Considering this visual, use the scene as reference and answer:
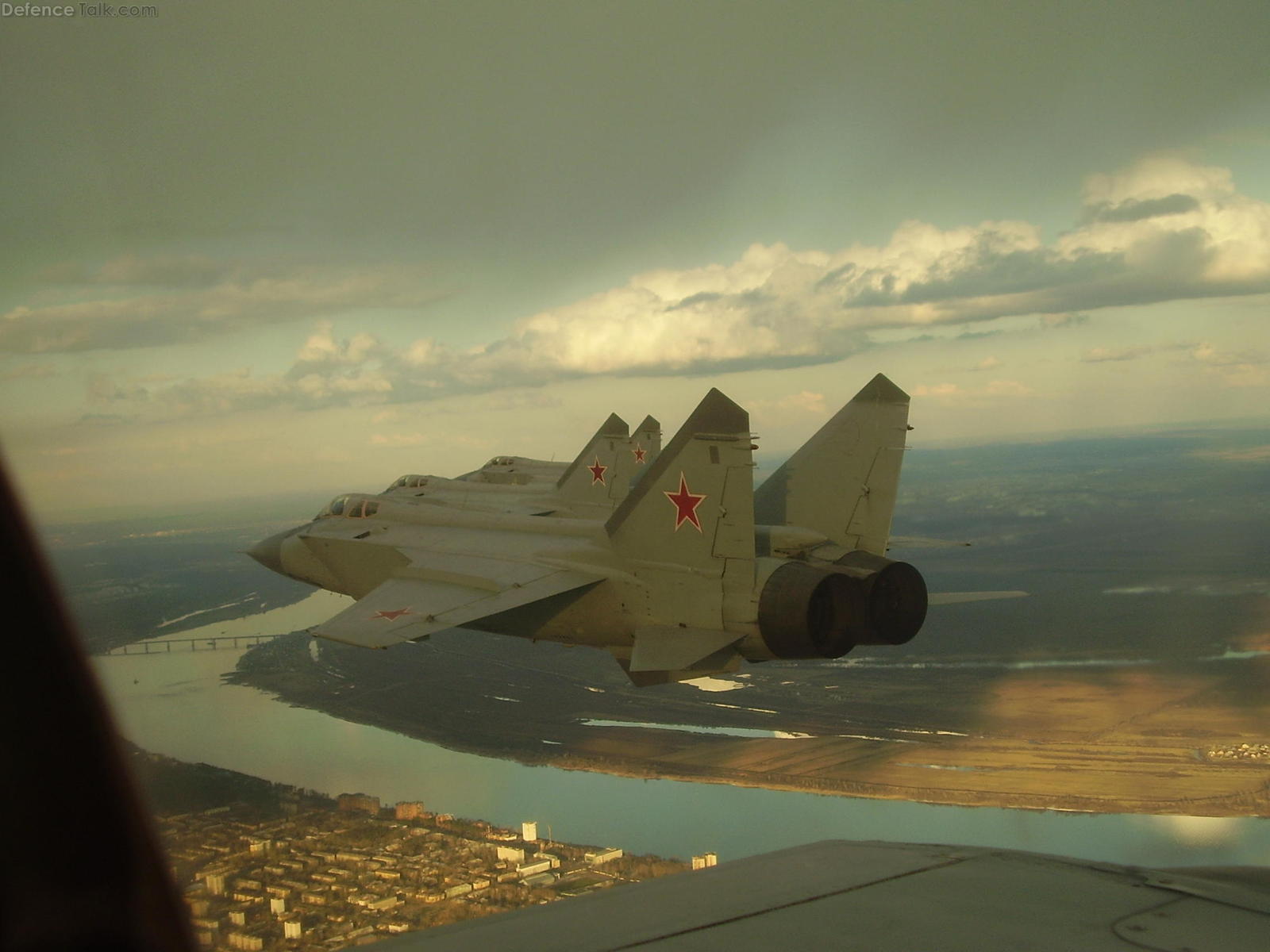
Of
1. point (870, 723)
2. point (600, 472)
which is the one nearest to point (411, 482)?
point (600, 472)

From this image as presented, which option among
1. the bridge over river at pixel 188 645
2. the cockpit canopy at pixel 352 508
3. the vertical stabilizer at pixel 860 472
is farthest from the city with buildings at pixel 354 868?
the vertical stabilizer at pixel 860 472

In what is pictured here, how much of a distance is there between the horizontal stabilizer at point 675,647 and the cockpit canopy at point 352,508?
6.25 m

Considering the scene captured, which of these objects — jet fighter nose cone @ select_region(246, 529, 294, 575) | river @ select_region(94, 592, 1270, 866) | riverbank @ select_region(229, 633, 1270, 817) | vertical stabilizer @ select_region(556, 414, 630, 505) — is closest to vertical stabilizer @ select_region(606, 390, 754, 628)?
river @ select_region(94, 592, 1270, 866)

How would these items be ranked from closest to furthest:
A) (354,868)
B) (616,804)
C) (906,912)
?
(906,912)
(354,868)
(616,804)

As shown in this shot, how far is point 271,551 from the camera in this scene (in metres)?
15.7

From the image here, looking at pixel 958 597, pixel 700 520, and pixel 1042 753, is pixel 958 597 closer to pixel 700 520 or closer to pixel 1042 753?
pixel 700 520

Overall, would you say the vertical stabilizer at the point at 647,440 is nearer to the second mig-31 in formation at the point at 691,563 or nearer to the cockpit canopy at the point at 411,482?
the cockpit canopy at the point at 411,482

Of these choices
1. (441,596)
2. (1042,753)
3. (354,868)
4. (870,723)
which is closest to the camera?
(354,868)

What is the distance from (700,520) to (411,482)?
13266 mm

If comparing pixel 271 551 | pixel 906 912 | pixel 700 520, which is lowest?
pixel 906 912

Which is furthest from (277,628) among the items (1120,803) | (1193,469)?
(1193,469)

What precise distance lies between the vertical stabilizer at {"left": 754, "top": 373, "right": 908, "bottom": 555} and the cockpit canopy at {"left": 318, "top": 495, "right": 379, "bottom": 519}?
281 inches

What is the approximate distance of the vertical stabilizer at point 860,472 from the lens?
→ 12297 mm

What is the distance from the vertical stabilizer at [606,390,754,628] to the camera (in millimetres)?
10203
